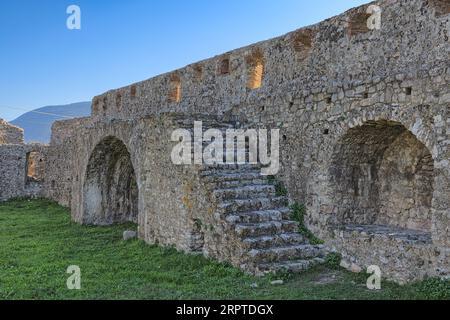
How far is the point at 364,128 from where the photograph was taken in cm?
857

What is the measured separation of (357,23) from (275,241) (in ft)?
17.0

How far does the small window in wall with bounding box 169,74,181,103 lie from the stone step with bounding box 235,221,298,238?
9.28m

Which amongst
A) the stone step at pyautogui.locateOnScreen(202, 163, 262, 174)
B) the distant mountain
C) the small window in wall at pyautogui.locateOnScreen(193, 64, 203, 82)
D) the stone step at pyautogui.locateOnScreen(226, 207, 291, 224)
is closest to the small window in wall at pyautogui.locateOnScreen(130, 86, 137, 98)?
the small window in wall at pyautogui.locateOnScreen(193, 64, 203, 82)

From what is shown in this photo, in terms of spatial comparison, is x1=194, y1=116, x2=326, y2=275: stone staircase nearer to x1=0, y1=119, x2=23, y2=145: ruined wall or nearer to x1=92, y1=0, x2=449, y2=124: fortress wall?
x1=92, y1=0, x2=449, y2=124: fortress wall

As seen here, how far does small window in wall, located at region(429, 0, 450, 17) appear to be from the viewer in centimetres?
903

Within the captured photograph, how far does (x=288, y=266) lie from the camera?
324 inches

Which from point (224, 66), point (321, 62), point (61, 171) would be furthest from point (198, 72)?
point (61, 171)

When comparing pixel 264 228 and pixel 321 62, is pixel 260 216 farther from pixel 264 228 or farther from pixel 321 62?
pixel 321 62

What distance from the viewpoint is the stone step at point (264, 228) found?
28.6 ft

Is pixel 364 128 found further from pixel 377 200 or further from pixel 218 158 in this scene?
pixel 218 158

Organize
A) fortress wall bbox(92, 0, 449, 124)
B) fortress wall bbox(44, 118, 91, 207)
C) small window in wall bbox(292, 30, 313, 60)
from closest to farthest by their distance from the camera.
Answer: fortress wall bbox(92, 0, 449, 124) < small window in wall bbox(292, 30, 313, 60) < fortress wall bbox(44, 118, 91, 207)

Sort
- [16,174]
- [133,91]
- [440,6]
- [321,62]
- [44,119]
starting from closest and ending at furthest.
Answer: [440,6], [321,62], [133,91], [16,174], [44,119]

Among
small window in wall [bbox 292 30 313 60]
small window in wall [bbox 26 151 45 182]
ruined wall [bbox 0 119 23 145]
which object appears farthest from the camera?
ruined wall [bbox 0 119 23 145]
